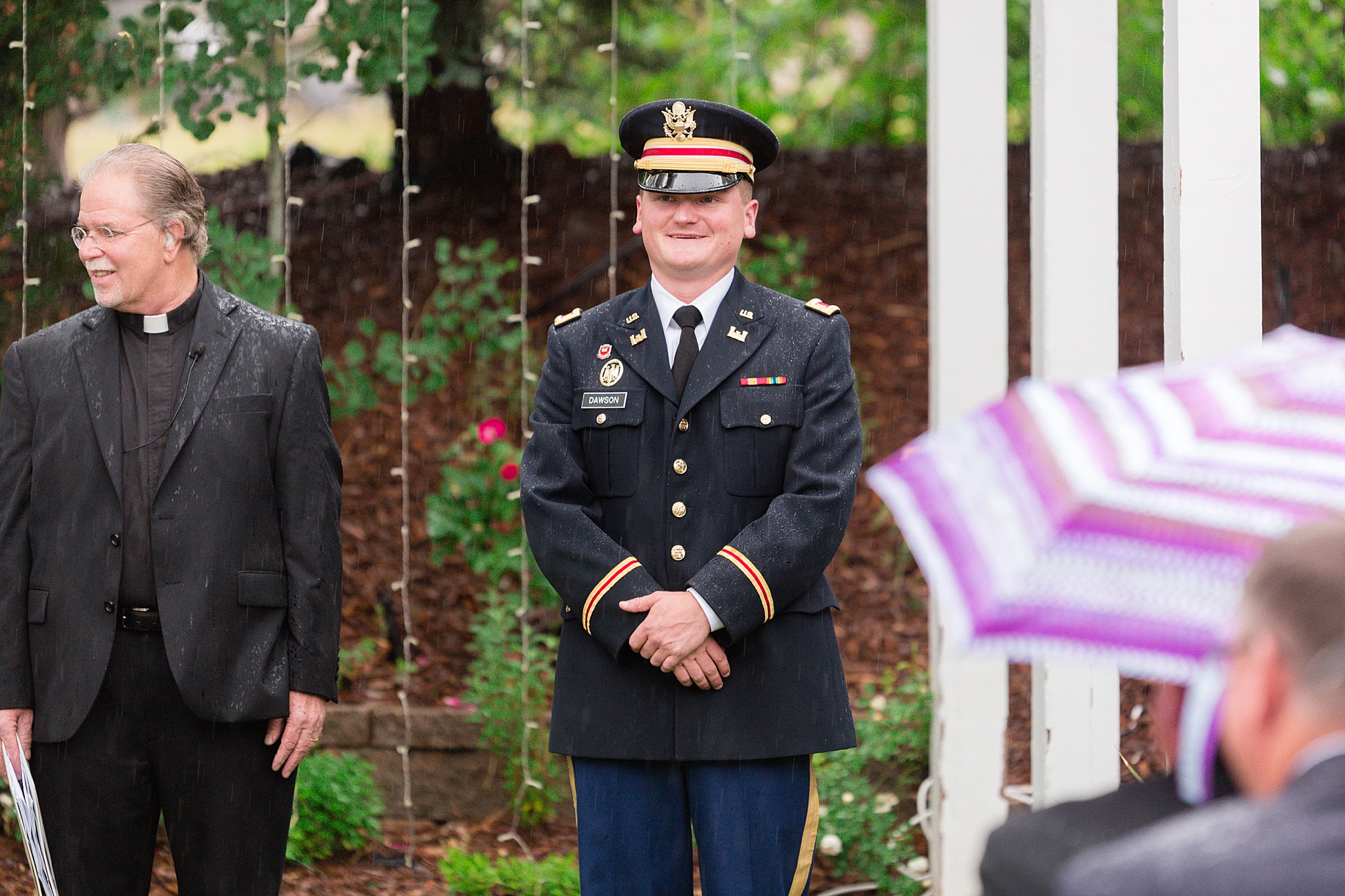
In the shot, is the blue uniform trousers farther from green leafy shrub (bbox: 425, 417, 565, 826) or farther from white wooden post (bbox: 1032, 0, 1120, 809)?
green leafy shrub (bbox: 425, 417, 565, 826)

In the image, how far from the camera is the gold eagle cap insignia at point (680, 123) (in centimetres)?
271

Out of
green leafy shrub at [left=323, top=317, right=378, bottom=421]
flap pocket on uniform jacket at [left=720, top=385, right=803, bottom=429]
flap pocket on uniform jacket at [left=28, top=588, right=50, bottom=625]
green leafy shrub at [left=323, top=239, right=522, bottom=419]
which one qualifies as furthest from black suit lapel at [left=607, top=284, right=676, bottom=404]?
green leafy shrub at [left=323, top=317, right=378, bottom=421]

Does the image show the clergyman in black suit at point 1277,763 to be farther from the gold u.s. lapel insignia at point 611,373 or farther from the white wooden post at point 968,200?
the white wooden post at point 968,200

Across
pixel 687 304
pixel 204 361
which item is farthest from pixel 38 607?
pixel 687 304

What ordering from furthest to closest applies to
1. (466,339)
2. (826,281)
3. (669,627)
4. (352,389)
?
(826,281) → (466,339) → (352,389) → (669,627)

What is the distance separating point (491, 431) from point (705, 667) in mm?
2275

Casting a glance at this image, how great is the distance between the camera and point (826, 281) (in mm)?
6617

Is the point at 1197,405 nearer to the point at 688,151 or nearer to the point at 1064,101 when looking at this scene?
the point at 688,151

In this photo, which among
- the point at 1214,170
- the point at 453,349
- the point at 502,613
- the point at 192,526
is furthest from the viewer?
the point at 453,349

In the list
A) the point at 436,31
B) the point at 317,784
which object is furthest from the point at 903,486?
→ the point at 436,31

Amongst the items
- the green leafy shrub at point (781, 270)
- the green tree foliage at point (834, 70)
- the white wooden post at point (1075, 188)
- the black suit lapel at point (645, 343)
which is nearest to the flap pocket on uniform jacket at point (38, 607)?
the black suit lapel at point (645, 343)

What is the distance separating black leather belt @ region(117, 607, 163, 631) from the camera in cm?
256

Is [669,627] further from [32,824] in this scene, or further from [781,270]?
[781,270]

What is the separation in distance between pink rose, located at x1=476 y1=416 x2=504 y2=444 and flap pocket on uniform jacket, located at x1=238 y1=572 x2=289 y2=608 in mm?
2032
